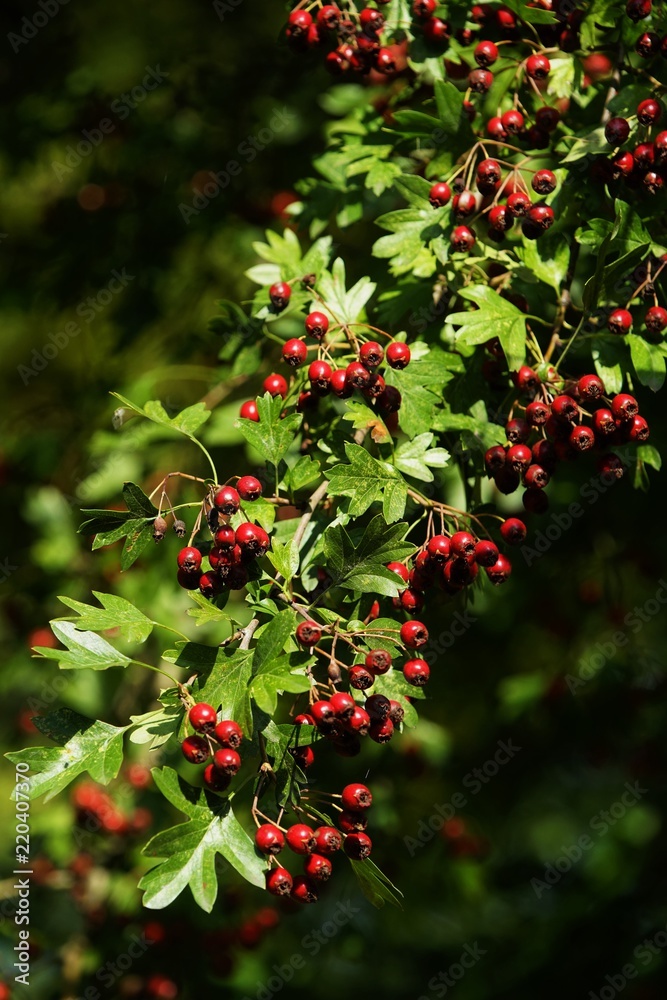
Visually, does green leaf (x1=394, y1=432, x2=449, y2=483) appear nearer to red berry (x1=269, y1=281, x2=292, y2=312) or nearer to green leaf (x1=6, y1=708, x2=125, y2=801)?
red berry (x1=269, y1=281, x2=292, y2=312)

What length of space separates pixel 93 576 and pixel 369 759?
122cm

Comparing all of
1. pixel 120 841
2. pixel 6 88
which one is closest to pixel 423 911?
pixel 120 841

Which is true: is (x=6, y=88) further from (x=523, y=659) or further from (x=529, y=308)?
(x=523, y=659)

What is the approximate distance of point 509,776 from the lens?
3.62m

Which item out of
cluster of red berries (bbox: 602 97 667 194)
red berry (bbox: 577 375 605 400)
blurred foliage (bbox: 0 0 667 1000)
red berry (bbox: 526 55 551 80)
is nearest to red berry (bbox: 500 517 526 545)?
red berry (bbox: 577 375 605 400)

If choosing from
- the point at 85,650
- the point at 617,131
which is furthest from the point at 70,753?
the point at 617,131

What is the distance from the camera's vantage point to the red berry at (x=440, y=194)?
186 centimetres

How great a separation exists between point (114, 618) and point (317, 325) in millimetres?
674

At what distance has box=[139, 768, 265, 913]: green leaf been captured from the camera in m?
1.45

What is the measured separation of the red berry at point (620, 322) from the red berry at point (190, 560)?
2.97 ft

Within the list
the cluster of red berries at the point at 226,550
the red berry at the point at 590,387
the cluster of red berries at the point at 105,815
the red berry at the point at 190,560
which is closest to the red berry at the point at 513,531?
the red berry at the point at 590,387

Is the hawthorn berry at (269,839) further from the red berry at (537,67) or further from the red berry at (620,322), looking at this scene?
the red berry at (537,67)

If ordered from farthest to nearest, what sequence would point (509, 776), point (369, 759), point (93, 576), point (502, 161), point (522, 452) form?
point (509, 776), point (93, 576), point (369, 759), point (502, 161), point (522, 452)

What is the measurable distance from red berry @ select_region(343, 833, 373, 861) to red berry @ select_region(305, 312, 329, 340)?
3.02ft
